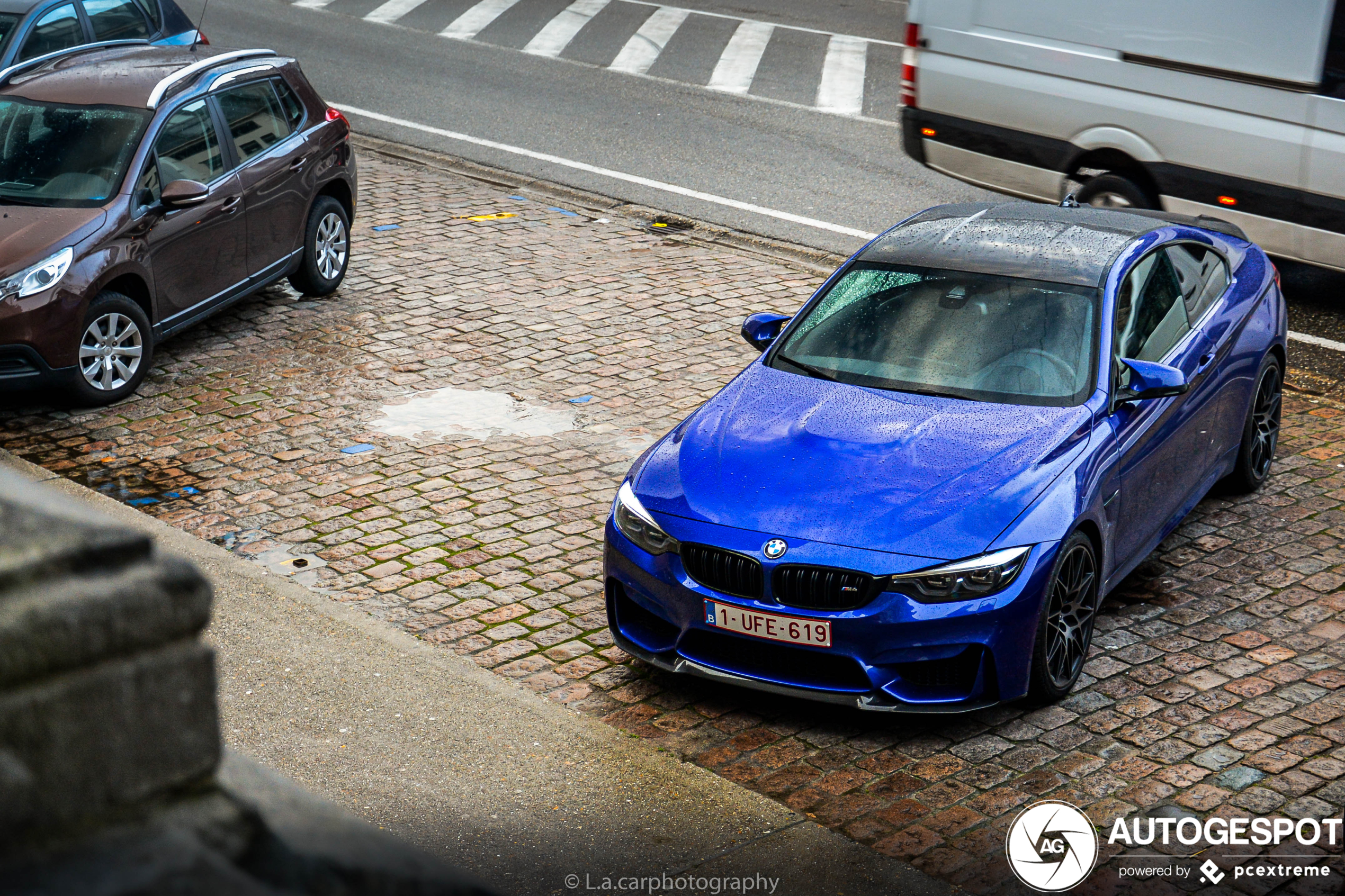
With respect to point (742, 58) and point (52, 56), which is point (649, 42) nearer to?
point (742, 58)

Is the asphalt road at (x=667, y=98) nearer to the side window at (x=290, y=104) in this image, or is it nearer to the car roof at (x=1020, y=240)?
the side window at (x=290, y=104)

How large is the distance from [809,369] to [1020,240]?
1.29 m

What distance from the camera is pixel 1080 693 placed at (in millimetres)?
5992

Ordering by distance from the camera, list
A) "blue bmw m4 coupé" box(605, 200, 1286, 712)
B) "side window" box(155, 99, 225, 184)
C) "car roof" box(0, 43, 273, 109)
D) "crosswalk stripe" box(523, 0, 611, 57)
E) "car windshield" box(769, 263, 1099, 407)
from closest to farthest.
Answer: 1. "blue bmw m4 coupé" box(605, 200, 1286, 712)
2. "car windshield" box(769, 263, 1099, 407)
3. "side window" box(155, 99, 225, 184)
4. "car roof" box(0, 43, 273, 109)
5. "crosswalk stripe" box(523, 0, 611, 57)

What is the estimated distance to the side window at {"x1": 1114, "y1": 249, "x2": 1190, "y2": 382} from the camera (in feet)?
21.8

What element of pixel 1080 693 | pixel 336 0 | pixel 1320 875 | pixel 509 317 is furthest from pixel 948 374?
pixel 336 0

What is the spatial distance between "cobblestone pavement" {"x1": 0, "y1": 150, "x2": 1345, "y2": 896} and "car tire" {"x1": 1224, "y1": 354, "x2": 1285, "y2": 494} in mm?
123

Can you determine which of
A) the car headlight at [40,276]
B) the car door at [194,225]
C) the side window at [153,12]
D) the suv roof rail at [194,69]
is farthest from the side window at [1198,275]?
the side window at [153,12]

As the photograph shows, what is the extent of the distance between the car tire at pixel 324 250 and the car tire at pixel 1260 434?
661 cm

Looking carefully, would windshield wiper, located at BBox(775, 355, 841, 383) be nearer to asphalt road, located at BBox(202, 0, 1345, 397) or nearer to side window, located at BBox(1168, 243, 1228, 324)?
side window, located at BBox(1168, 243, 1228, 324)


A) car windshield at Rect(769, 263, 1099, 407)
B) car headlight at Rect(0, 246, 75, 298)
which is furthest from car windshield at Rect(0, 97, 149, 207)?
car windshield at Rect(769, 263, 1099, 407)

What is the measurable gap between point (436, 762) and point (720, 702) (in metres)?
1.23

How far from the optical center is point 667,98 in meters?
17.3

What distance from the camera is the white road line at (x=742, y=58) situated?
1797 cm
